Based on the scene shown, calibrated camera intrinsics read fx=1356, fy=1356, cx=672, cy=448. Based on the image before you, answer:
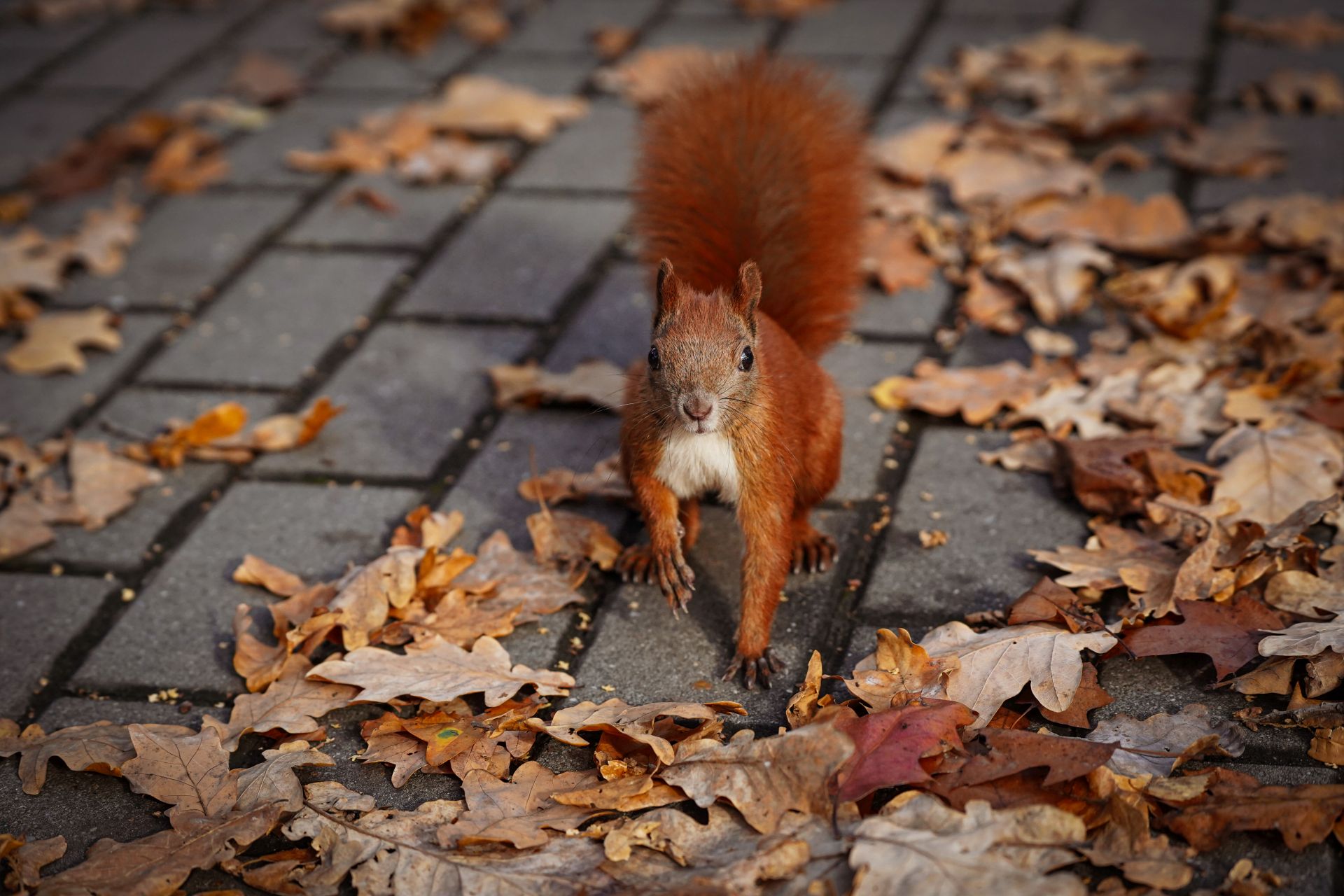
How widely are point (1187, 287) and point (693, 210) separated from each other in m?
1.34

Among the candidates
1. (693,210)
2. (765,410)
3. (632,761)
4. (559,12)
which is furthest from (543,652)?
(559,12)

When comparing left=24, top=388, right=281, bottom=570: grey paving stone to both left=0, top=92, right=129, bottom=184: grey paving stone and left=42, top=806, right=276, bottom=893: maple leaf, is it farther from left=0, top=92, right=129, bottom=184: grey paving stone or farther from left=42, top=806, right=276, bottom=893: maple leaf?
left=0, top=92, right=129, bottom=184: grey paving stone

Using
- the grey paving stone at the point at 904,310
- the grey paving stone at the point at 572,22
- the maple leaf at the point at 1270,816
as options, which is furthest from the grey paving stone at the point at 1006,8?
the maple leaf at the point at 1270,816

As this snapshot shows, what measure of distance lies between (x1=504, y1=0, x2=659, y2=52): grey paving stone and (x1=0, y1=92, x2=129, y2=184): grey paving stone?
56.7 inches

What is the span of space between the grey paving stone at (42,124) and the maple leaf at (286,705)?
273 cm

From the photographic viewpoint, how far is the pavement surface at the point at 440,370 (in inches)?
95.4

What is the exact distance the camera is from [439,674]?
7.63 feet

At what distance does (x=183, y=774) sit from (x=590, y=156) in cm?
253

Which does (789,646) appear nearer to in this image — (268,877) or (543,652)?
(543,652)

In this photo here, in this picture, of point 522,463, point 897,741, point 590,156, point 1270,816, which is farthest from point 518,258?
point 1270,816

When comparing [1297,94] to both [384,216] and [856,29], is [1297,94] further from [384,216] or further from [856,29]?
[384,216]

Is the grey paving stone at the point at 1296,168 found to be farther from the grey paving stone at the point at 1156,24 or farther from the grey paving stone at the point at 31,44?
the grey paving stone at the point at 31,44

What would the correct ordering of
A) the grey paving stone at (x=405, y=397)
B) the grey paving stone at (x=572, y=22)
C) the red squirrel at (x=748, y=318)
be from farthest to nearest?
1. the grey paving stone at (x=572, y=22)
2. the grey paving stone at (x=405, y=397)
3. the red squirrel at (x=748, y=318)

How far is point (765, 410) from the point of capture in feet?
7.74
